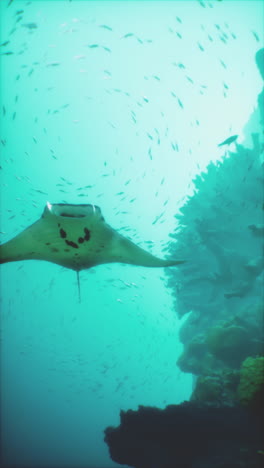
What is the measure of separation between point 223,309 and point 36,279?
29.9 meters

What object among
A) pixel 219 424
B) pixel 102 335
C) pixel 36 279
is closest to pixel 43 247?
pixel 219 424

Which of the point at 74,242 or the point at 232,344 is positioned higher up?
Answer: the point at 74,242

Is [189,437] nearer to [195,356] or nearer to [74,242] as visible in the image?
[195,356]

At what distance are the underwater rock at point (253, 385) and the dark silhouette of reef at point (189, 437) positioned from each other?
15.4 inches

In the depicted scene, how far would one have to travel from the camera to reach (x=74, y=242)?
3.96 meters

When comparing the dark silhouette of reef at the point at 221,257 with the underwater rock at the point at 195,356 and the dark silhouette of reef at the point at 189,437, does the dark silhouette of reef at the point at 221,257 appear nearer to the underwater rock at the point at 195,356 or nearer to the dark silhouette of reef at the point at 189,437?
the underwater rock at the point at 195,356

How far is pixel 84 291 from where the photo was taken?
42781mm

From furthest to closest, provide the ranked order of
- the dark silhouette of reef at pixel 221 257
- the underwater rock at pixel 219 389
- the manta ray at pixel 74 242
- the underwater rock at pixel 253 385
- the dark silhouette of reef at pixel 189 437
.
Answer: the dark silhouette of reef at pixel 221 257
the underwater rock at pixel 219 389
the dark silhouette of reef at pixel 189 437
the underwater rock at pixel 253 385
the manta ray at pixel 74 242

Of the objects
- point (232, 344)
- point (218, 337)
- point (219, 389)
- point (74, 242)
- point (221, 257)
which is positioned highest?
point (221, 257)

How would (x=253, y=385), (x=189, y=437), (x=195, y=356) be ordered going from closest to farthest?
(x=253, y=385)
(x=189, y=437)
(x=195, y=356)

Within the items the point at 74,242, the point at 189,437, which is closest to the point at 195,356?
the point at 189,437

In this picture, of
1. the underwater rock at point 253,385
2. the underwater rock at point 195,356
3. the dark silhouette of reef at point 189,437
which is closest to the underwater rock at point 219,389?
the dark silhouette of reef at point 189,437

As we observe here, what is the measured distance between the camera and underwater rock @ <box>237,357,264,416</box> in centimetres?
602

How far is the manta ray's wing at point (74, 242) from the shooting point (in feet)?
11.2
